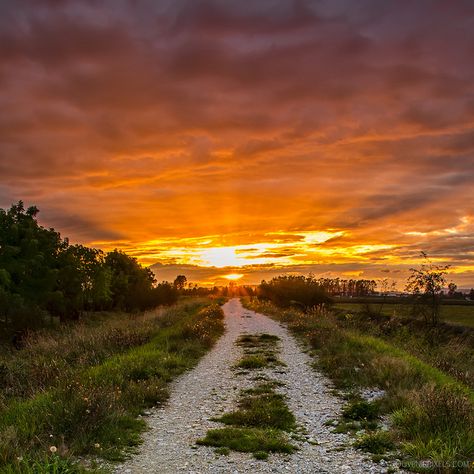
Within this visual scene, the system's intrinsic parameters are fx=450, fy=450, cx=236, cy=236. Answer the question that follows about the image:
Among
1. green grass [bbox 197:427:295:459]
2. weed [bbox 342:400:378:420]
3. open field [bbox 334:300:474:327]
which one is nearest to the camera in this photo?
green grass [bbox 197:427:295:459]

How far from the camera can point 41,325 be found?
3869 centimetres

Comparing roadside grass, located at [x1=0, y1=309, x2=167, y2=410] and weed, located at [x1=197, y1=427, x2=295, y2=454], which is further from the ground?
weed, located at [x1=197, y1=427, x2=295, y2=454]

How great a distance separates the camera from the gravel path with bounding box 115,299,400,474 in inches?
295

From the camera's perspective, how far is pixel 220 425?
9781mm

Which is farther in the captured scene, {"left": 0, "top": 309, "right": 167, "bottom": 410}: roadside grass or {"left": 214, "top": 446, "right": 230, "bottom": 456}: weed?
{"left": 0, "top": 309, "right": 167, "bottom": 410}: roadside grass

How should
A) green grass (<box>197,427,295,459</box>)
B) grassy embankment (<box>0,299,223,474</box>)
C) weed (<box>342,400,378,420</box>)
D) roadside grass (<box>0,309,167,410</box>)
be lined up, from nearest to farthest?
grassy embankment (<box>0,299,223,474</box>) < green grass (<box>197,427,295,459</box>) < weed (<box>342,400,378,420</box>) < roadside grass (<box>0,309,167,410</box>)

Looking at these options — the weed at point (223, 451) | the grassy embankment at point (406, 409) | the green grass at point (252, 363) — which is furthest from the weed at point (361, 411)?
the green grass at point (252, 363)

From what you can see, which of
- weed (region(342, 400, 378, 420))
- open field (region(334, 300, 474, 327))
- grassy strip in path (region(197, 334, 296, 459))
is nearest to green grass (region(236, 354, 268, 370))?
grassy strip in path (region(197, 334, 296, 459))

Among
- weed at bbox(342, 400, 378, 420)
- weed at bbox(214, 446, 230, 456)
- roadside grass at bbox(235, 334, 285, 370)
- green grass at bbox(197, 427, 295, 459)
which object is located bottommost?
roadside grass at bbox(235, 334, 285, 370)

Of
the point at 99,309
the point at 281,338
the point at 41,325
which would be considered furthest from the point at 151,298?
the point at 281,338

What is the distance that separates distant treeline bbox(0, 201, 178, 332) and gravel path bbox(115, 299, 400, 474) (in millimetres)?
26332

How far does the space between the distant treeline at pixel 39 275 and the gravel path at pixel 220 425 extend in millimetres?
26332

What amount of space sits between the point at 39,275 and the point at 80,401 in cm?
3802

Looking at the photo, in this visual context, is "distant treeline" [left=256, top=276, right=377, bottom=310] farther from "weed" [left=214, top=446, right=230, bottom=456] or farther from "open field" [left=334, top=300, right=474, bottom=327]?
"weed" [left=214, top=446, right=230, bottom=456]
